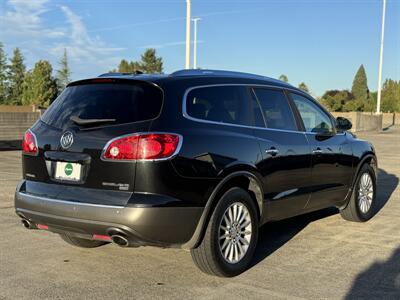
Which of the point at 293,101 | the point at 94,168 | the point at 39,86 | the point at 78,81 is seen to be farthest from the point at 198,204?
the point at 39,86

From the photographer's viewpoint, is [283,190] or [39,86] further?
[39,86]

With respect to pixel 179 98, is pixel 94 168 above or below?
below

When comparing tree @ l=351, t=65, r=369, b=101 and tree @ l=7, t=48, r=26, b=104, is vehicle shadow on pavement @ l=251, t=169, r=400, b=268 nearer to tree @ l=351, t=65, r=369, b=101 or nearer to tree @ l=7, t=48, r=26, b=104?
tree @ l=7, t=48, r=26, b=104

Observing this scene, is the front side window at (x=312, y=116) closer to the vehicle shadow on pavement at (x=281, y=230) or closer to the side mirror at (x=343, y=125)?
the side mirror at (x=343, y=125)

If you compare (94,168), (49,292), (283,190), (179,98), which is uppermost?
(179,98)

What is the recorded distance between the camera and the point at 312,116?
613 centimetres

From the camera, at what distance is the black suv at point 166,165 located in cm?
400

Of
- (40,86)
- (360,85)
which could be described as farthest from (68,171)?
(360,85)

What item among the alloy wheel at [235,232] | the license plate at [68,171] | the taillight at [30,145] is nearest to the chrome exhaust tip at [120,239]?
the license plate at [68,171]

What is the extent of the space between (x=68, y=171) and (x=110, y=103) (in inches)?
26.7

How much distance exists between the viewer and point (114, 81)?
4.47m

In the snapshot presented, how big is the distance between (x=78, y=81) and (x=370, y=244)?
3663 mm

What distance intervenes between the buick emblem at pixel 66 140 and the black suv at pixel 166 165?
0.04 feet

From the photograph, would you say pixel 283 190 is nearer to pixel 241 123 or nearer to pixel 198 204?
pixel 241 123
